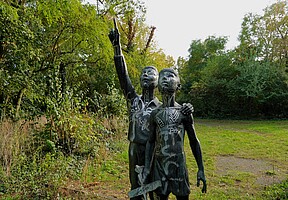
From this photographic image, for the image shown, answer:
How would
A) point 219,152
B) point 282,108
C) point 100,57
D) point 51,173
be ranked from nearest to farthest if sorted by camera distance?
point 51,173 → point 219,152 → point 100,57 → point 282,108

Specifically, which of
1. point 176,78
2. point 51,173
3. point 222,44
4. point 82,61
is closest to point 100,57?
point 82,61

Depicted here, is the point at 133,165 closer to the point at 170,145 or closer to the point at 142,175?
the point at 142,175

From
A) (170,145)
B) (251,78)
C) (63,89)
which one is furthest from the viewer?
(251,78)

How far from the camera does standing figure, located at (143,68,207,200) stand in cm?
185

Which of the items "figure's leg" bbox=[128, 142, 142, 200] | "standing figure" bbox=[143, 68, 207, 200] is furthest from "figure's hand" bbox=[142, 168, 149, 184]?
"figure's leg" bbox=[128, 142, 142, 200]

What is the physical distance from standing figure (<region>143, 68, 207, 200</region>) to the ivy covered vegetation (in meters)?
2.46

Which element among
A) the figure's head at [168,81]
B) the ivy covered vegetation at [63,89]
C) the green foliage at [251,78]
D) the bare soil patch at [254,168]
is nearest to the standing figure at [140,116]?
the figure's head at [168,81]

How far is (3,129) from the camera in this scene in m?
5.31

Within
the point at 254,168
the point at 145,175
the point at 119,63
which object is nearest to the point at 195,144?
the point at 145,175

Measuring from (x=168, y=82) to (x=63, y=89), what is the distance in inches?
271

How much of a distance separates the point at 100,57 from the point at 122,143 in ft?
11.4

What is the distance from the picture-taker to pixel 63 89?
8336mm

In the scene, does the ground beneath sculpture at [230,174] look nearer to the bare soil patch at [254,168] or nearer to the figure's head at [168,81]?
the bare soil patch at [254,168]

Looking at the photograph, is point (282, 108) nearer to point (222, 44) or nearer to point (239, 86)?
point (239, 86)
